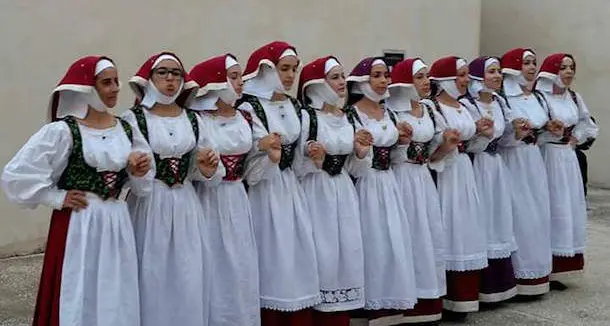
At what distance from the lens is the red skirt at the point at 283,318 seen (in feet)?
16.0

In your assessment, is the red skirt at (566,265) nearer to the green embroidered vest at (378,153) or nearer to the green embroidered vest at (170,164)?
the green embroidered vest at (378,153)

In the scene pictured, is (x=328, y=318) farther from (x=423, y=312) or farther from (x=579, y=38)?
(x=579, y=38)

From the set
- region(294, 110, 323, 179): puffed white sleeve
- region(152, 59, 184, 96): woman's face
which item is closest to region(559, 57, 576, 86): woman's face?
region(294, 110, 323, 179): puffed white sleeve

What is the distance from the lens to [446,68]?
609 centimetres

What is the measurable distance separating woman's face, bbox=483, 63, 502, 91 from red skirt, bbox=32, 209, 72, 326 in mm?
3498

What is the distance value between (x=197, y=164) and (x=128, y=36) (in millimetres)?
4252

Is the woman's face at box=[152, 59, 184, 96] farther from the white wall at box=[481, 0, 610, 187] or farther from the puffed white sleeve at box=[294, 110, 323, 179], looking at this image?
the white wall at box=[481, 0, 610, 187]

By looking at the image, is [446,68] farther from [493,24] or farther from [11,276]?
[493,24]

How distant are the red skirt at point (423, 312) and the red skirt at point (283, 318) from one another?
3.36ft

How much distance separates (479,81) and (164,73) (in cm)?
293

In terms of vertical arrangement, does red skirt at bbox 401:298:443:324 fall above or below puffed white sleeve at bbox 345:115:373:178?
below

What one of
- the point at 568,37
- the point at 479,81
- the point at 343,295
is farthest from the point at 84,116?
the point at 568,37

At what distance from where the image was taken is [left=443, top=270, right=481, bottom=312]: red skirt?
19.6 feet

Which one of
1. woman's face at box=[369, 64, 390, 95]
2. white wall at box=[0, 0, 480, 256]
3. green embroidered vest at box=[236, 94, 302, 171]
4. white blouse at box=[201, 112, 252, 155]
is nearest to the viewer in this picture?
white blouse at box=[201, 112, 252, 155]
